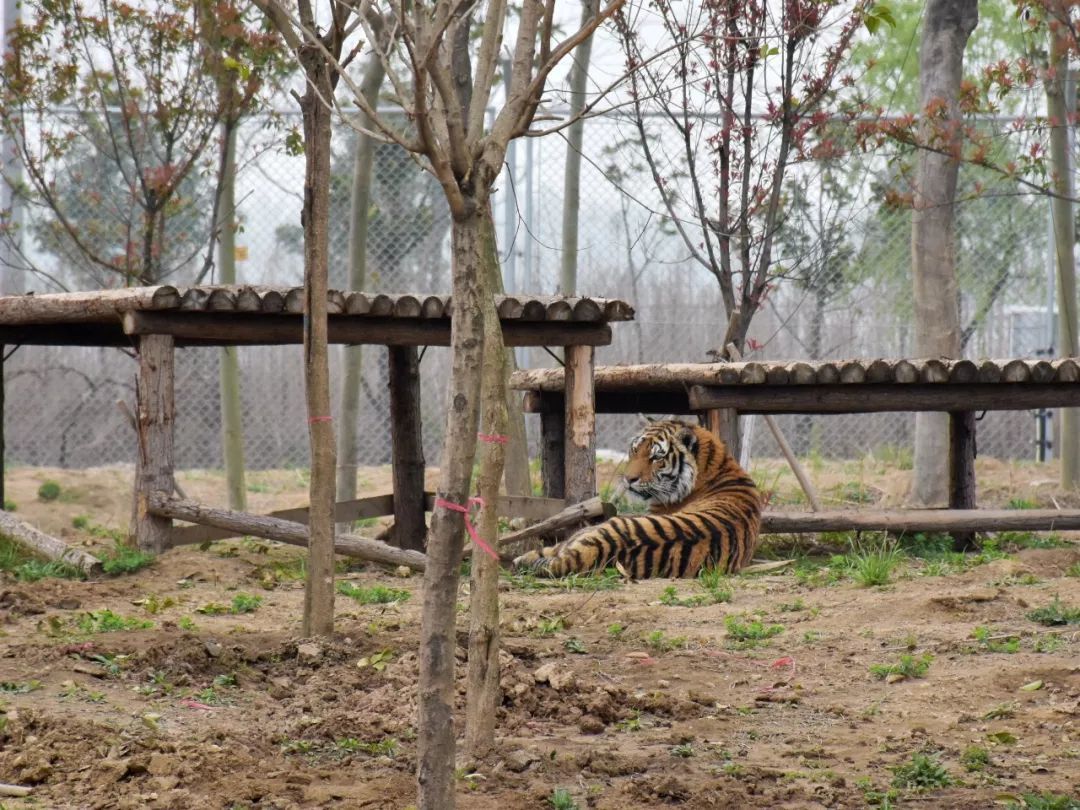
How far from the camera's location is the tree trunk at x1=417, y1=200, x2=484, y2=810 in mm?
2865

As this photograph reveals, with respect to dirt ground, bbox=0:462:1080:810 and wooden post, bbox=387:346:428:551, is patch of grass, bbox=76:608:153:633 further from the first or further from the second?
wooden post, bbox=387:346:428:551

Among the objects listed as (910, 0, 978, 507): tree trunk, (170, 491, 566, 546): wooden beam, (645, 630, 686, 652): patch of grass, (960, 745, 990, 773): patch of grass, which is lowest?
(960, 745, 990, 773): patch of grass

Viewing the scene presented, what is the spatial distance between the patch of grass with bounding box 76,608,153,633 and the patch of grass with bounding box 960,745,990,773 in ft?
11.1

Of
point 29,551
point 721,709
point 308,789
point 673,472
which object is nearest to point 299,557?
point 29,551

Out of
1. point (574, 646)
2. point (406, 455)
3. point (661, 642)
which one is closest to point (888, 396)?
point (406, 455)

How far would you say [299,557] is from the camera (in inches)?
325

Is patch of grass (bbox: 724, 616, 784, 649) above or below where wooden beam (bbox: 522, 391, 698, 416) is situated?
below

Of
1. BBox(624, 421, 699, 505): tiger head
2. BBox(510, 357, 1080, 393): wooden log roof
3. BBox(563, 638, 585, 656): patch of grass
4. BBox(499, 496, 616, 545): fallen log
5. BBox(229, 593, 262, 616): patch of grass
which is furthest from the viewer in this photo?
BBox(624, 421, 699, 505): tiger head

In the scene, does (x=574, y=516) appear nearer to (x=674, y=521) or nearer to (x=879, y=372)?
(x=674, y=521)

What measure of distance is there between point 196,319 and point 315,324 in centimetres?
288

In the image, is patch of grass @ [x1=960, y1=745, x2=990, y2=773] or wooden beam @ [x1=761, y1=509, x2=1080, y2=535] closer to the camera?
patch of grass @ [x1=960, y1=745, x2=990, y2=773]

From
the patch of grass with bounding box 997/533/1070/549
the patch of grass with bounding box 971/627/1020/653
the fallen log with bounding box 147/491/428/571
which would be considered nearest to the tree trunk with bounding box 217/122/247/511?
A: the fallen log with bounding box 147/491/428/571

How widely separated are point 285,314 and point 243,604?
6.20 ft

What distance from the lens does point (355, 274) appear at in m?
10.0
